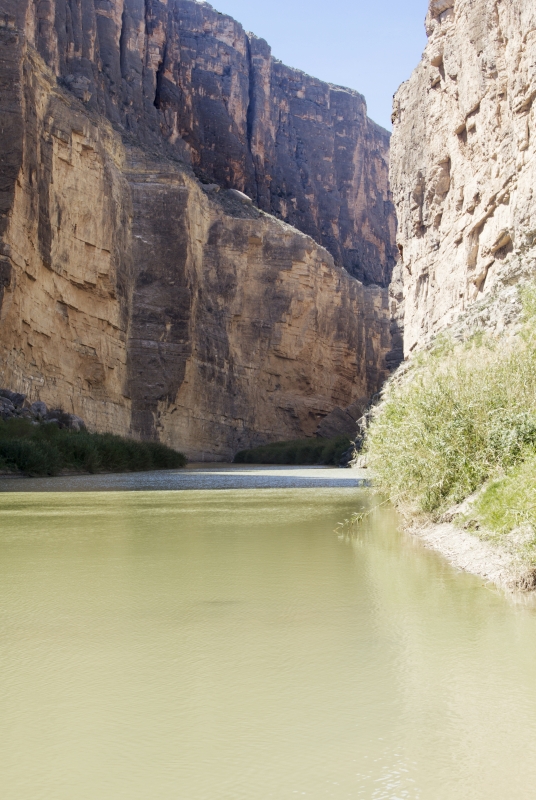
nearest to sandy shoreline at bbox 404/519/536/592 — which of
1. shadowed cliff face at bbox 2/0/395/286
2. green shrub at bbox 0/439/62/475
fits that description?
green shrub at bbox 0/439/62/475

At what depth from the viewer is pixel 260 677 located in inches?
133

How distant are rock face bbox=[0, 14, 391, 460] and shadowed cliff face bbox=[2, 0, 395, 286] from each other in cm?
27

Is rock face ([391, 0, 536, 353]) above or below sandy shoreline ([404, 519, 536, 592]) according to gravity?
above

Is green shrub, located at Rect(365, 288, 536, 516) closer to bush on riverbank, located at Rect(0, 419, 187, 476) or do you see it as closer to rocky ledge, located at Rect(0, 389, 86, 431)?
bush on riverbank, located at Rect(0, 419, 187, 476)

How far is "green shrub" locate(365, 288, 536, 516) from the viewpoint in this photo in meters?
7.64

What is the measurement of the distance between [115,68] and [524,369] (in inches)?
1953

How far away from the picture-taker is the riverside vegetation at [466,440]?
6.82m

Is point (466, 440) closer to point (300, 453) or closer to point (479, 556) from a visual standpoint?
point (479, 556)

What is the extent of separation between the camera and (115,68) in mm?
52281

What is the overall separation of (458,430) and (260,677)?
513 centimetres

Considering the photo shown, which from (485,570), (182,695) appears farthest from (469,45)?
(182,695)

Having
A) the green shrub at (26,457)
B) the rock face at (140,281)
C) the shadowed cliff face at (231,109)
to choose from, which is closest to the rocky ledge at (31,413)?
the rock face at (140,281)

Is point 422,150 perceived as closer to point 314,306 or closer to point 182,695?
point 314,306

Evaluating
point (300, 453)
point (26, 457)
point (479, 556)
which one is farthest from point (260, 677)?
point (300, 453)
